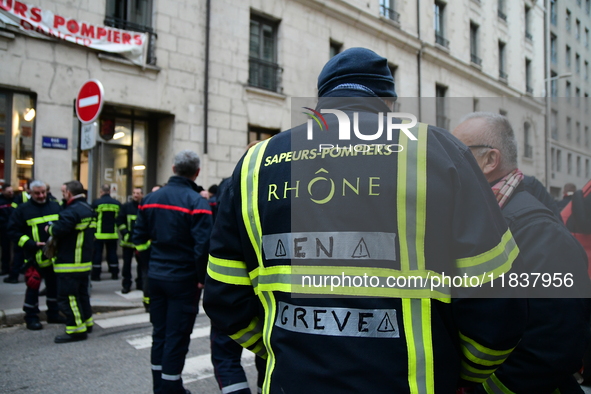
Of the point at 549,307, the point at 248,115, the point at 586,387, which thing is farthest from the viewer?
the point at 248,115

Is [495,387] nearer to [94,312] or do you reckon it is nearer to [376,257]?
[376,257]

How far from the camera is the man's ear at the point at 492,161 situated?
201cm

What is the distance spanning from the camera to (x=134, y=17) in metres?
10.6

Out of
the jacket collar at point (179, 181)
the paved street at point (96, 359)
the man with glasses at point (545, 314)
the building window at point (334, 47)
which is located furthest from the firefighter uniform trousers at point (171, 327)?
the building window at point (334, 47)

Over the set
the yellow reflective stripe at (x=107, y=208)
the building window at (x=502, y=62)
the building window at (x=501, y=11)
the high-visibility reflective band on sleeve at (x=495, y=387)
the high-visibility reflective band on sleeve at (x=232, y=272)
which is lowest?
the high-visibility reflective band on sleeve at (x=495, y=387)

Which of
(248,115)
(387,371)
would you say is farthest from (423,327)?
(248,115)

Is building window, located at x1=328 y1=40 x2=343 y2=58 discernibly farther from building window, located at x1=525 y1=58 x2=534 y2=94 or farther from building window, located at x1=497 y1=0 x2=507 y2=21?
building window, located at x1=497 y1=0 x2=507 y2=21

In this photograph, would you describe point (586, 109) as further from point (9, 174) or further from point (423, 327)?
point (9, 174)

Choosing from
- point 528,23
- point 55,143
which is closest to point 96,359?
point 55,143

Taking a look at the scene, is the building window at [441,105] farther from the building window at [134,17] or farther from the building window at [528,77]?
the building window at [134,17]

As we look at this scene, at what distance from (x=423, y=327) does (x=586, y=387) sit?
275 cm

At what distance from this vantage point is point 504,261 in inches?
52.6

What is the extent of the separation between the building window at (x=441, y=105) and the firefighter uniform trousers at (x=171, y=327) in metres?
13.4

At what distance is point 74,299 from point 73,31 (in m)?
6.42
